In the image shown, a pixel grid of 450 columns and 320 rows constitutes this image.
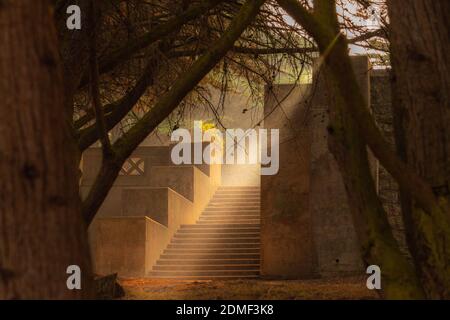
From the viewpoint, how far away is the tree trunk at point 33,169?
14.0 ft

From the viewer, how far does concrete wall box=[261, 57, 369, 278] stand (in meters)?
14.0

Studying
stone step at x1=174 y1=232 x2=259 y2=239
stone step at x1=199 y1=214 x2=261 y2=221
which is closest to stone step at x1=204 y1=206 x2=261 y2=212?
stone step at x1=199 y1=214 x2=261 y2=221

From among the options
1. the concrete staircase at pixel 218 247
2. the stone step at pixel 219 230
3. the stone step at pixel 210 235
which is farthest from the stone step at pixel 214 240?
the stone step at pixel 219 230

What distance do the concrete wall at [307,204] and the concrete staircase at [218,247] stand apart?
103 cm

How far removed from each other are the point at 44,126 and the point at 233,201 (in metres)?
17.8

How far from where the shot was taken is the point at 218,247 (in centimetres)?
1733

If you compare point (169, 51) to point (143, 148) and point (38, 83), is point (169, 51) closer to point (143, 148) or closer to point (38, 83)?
point (38, 83)

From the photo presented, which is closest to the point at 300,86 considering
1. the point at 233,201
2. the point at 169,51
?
the point at 169,51

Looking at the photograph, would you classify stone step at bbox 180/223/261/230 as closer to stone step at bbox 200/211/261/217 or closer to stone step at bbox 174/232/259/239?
stone step at bbox 174/232/259/239

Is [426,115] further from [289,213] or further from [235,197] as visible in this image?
[235,197]

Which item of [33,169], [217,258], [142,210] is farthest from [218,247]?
[33,169]

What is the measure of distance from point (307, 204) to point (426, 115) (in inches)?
352

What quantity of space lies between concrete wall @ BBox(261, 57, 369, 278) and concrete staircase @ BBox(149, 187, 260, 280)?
103 centimetres

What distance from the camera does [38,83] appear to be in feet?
14.3
